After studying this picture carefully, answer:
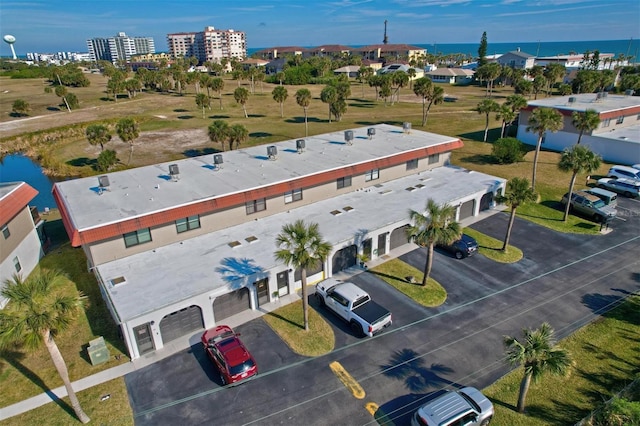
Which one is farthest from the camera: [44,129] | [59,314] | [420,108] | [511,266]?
[420,108]

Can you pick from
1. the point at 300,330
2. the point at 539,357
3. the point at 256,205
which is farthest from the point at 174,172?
the point at 539,357

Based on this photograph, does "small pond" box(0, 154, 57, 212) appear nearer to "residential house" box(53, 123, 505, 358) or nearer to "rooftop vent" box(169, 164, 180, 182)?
"residential house" box(53, 123, 505, 358)

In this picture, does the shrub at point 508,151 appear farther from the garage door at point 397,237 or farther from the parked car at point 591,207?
the garage door at point 397,237

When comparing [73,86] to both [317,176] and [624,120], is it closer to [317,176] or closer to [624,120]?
[317,176]

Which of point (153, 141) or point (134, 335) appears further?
point (153, 141)

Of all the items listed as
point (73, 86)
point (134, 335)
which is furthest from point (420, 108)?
point (73, 86)

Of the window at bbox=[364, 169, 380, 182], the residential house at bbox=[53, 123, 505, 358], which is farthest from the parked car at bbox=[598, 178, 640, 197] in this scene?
the window at bbox=[364, 169, 380, 182]

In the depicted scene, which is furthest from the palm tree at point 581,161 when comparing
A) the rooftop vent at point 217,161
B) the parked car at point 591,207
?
the rooftop vent at point 217,161
